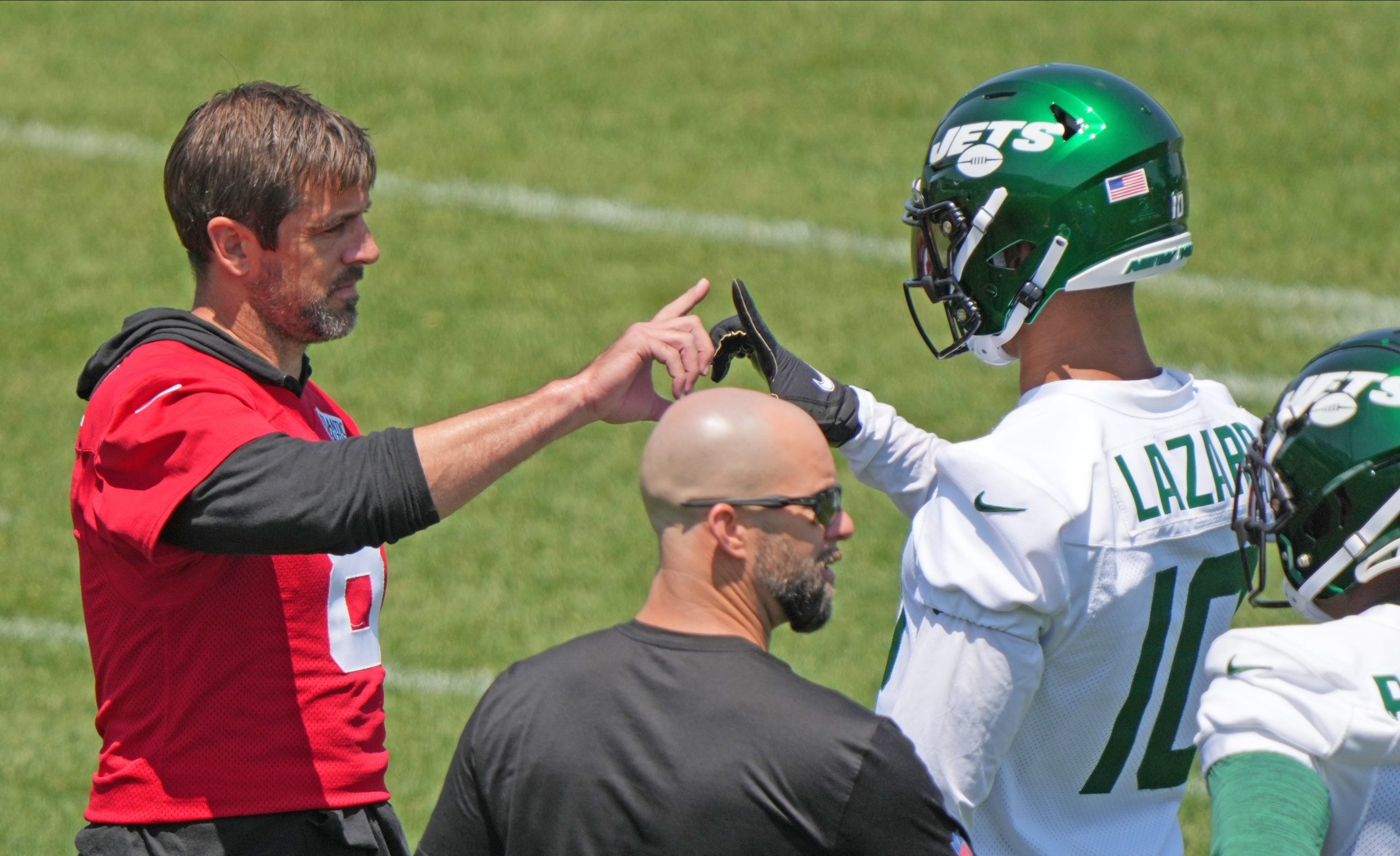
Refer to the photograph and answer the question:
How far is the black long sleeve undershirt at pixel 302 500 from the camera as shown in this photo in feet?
10.0

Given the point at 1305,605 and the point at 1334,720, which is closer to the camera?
the point at 1334,720

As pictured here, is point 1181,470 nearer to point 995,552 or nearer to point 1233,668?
point 995,552

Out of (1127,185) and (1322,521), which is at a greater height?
(1127,185)

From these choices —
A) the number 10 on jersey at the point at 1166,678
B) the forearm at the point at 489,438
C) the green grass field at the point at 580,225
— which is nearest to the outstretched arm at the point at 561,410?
the forearm at the point at 489,438

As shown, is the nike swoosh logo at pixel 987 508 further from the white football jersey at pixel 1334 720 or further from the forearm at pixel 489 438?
the forearm at pixel 489 438

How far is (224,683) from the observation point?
3.34m

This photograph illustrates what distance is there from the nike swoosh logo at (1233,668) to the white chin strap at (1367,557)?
0.88ft

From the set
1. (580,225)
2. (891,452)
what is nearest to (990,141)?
(891,452)

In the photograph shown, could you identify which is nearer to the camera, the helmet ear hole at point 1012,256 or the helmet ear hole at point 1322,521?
the helmet ear hole at point 1322,521

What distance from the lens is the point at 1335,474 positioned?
8.17ft

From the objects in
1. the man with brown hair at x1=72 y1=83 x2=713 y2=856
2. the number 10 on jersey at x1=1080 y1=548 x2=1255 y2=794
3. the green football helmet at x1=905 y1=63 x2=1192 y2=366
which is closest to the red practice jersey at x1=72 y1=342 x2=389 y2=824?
the man with brown hair at x1=72 y1=83 x2=713 y2=856

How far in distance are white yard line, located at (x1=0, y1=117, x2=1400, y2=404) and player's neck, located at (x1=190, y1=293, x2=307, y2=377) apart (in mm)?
5661

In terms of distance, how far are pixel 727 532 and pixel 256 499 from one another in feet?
2.92

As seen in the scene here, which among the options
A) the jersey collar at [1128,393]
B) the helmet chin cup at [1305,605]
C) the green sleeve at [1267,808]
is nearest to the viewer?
the green sleeve at [1267,808]
